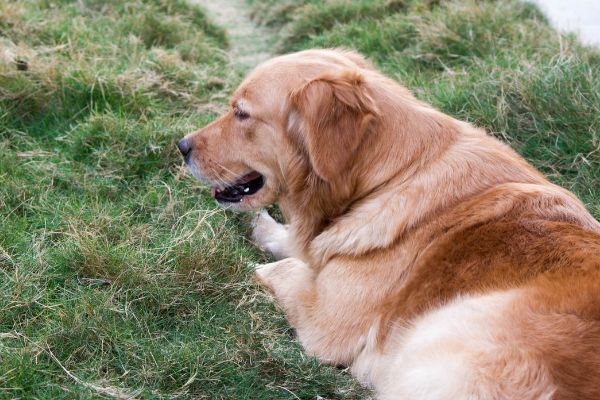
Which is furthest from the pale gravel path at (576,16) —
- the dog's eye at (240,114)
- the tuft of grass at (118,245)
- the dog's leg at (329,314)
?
the dog's leg at (329,314)

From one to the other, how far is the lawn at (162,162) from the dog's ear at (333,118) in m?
0.90

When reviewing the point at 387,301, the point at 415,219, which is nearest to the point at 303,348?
the point at 387,301

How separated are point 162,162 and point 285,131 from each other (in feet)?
5.05

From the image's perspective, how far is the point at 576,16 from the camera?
6.62 m

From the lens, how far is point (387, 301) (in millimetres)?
3344

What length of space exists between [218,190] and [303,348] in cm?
99

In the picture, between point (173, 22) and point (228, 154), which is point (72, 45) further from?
point (228, 154)

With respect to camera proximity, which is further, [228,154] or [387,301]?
[228,154]

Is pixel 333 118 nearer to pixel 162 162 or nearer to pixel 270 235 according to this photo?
pixel 270 235

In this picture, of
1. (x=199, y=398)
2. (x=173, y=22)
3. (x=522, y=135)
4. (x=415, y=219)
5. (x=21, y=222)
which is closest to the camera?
(x=199, y=398)

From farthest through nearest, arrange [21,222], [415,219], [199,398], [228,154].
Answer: [21,222]
[228,154]
[415,219]
[199,398]

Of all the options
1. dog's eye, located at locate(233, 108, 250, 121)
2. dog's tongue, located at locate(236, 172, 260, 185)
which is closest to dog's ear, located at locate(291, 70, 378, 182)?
dog's eye, located at locate(233, 108, 250, 121)

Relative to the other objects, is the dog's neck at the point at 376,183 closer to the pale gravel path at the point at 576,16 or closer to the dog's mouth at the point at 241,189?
the dog's mouth at the point at 241,189

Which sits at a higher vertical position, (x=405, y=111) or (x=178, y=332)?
(x=405, y=111)
